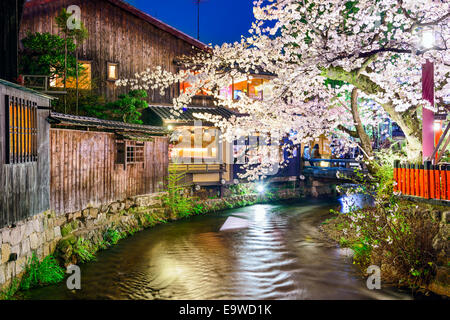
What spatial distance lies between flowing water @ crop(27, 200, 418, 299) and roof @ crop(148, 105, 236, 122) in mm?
6910

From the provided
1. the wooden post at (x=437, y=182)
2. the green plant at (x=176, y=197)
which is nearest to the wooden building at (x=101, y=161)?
the green plant at (x=176, y=197)

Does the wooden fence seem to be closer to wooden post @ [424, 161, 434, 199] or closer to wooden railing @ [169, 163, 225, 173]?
wooden post @ [424, 161, 434, 199]

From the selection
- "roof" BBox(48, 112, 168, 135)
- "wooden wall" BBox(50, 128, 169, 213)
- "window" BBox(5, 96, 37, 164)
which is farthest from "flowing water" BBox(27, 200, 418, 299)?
"roof" BBox(48, 112, 168, 135)

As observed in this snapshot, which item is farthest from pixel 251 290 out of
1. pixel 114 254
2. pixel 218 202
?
pixel 218 202

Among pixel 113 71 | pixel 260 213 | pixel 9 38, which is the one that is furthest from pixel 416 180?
pixel 113 71

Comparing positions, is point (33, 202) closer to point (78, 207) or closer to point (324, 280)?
point (78, 207)

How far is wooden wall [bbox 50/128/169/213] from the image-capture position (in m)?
11.5

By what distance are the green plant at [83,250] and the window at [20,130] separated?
3350 millimetres

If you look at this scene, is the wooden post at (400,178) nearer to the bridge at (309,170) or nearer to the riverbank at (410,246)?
the riverbank at (410,246)

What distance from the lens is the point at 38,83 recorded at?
16.3 m

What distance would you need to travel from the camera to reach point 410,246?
8.87m

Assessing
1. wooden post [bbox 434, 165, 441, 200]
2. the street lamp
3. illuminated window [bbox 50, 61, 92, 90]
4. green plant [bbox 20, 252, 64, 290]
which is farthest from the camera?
illuminated window [bbox 50, 61, 92, 90]

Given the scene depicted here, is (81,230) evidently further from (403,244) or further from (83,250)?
(403,244)

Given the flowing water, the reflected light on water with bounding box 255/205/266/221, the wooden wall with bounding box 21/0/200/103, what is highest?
the wooden wall with bounding box 21/0/200/103
